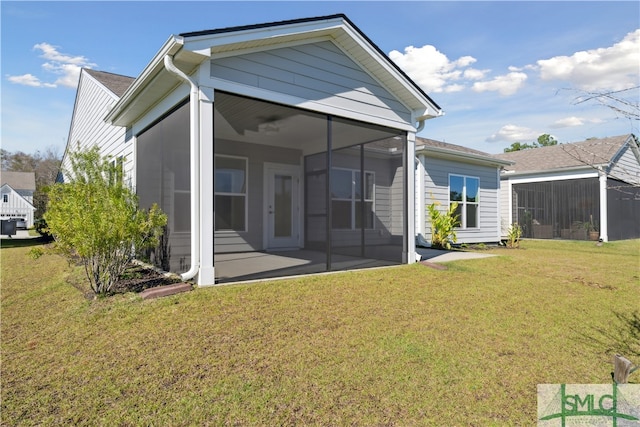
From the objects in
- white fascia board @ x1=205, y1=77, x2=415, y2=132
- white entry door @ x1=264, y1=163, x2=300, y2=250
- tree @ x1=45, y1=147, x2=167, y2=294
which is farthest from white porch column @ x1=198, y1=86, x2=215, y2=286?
white entry door @ x1=264, y1=163, x2=300, y2=250

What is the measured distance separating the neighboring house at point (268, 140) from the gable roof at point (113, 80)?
11 centimetres

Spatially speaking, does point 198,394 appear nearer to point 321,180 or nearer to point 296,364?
point 296,364

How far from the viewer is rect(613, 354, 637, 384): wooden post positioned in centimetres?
268

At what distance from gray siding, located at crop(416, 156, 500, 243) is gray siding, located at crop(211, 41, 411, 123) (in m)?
4.12

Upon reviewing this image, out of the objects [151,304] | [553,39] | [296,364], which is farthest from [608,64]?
[553,39]

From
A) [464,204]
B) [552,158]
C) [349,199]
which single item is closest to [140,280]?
[349,199]

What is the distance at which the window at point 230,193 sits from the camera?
865 centimetres

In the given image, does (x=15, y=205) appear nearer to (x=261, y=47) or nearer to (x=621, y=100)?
(x=261, y=47)

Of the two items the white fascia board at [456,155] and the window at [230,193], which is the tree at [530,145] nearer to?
the white fascia board at [456,155]

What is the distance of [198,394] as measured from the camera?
2.42 metres

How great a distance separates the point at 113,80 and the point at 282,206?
6.51 meters

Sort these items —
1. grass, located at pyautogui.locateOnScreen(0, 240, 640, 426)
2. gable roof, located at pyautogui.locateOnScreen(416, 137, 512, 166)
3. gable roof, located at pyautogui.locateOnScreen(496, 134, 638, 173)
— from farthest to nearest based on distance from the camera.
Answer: gable roof, located at pyautogui.locateOnScreen(496, 134, 638, 173) < gable roof, located at pyautogui.locateOnScreen(416, 137, 512, 166) < grass, located at pyautogui.locateOnScreen(0, 240, 640, 426)

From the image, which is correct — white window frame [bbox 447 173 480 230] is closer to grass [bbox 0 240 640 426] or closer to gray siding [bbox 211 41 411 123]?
gray siding [bbox 211 41 411 123]

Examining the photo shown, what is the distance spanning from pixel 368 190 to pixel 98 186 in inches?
269
